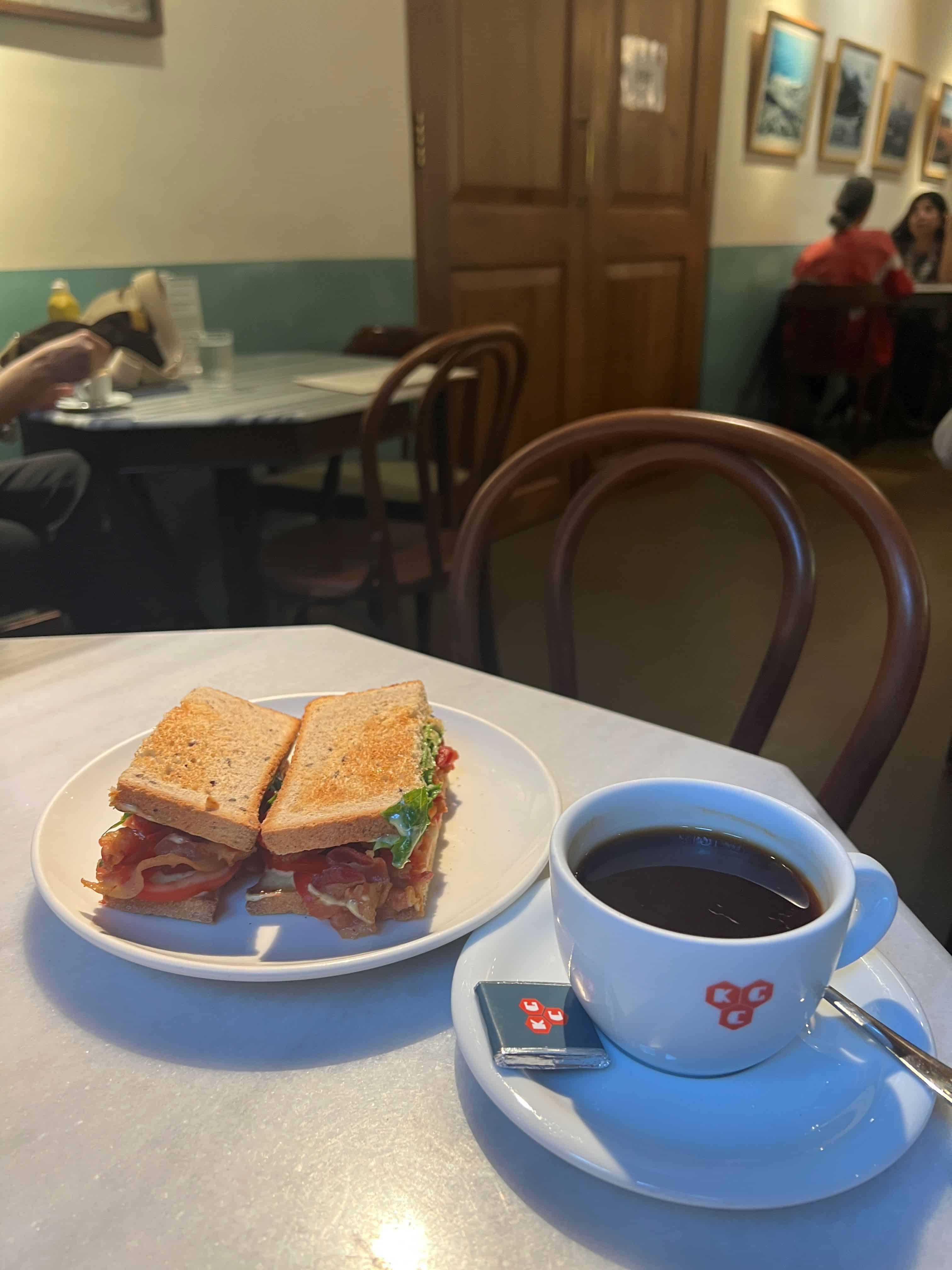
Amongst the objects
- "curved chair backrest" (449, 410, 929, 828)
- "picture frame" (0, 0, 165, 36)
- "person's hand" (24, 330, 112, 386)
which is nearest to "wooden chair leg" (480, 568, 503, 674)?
"curved chair backrest" (449, 410, 929, 828)

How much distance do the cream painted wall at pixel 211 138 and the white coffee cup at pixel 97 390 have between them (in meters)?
0.73

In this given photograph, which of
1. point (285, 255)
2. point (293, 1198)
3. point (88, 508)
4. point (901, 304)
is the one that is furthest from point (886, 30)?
Result: point (293, 1198)

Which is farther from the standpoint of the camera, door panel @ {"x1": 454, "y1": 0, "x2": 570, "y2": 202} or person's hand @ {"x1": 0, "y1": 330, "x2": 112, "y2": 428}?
door panel @ {"x1": 454, "y1": 0, "x2": 570, "y2": 202}

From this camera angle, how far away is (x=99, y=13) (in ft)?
7.52

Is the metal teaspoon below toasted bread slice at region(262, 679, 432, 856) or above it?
below

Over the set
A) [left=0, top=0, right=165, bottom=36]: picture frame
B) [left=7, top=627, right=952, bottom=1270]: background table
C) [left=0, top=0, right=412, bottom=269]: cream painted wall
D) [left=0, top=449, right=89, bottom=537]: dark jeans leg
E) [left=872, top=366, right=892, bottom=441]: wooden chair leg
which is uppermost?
[left=0, top=0, right=165, bottom=36]: picture frame

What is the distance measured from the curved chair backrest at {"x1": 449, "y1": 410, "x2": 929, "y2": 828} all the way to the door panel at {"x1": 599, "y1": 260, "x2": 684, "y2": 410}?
11.2 ft

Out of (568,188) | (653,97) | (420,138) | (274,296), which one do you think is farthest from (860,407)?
(274,296)

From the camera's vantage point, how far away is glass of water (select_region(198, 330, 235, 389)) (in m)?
2.16

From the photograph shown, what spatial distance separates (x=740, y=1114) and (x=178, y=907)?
28cm

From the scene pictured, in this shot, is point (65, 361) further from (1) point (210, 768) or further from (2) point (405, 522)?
(1) point (210, 768)

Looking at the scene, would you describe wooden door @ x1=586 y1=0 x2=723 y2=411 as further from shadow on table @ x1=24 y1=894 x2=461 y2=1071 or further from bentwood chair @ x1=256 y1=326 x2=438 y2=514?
shadow on table @ x1=24 y1=894 x2=461 y2=1071

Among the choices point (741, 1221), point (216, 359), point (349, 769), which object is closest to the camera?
point (741, 1221)

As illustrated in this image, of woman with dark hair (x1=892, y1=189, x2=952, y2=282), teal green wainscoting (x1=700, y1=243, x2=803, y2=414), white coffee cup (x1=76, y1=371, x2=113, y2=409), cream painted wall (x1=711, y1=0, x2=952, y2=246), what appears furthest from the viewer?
woman with dark hair (x1=892, y1=189, x2=952, y2=282)
